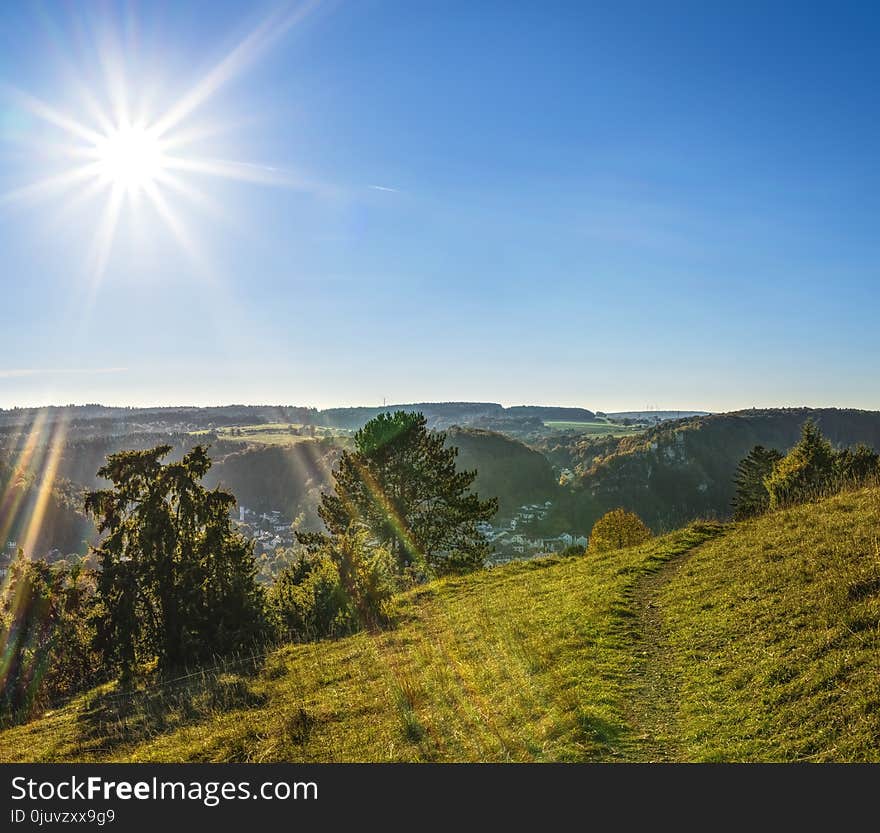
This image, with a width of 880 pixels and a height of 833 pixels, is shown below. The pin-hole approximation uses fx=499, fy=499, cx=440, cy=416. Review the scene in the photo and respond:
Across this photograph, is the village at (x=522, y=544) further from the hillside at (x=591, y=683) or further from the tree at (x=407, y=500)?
the hillside at (x=591, y=683)

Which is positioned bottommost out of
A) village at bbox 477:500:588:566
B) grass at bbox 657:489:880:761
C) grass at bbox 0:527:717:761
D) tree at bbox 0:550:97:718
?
village at bbox 477:500:588:566

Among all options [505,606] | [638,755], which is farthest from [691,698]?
[505,606]

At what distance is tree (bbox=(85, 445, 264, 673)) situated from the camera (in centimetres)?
1953

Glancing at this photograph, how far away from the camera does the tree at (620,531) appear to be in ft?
128

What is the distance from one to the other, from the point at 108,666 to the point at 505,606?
53.4 feet

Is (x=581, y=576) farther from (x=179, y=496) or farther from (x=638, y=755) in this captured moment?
(x=179, y=496)

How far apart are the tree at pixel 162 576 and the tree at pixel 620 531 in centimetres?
2683

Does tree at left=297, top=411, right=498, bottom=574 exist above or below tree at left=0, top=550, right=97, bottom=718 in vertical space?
above

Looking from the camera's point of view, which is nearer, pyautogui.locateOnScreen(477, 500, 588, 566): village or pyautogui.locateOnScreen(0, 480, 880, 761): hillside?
pyautogui.locateOnScreen(0, 480, 880, 761): hillside

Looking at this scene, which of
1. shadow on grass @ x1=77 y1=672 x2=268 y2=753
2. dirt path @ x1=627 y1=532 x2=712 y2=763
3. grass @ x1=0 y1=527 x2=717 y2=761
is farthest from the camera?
shadow on grass @ x1=77 y1=672 x2=268 y2=753

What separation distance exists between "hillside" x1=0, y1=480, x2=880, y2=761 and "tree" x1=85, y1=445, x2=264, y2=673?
249cm

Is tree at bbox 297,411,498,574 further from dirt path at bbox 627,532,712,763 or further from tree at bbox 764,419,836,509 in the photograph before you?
tree at bbox 764,419,836,509

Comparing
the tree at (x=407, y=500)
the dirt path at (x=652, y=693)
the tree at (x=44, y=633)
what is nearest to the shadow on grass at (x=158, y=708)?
the tree at (x=44, y=633)

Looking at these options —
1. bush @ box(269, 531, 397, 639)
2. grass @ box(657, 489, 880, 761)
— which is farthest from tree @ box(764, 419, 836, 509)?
bush @ box(269, 531, 397, 639)
